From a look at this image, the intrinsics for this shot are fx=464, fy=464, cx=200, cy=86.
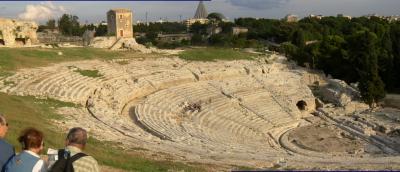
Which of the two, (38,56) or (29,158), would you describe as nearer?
(29,158)

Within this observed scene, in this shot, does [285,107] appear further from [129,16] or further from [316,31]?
[316,31]

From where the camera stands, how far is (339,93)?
34969 millimetres

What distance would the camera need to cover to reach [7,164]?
511cm

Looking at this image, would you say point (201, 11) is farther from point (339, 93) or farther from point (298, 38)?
point (339, 93)

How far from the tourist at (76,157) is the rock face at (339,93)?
101 feet

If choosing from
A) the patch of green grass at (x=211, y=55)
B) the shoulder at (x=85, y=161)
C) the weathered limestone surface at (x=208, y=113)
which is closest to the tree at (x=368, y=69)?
the weathered limestone surface at (x=208, y=113)

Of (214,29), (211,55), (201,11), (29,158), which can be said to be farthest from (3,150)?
(201,11)

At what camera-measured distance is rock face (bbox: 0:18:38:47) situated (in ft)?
121

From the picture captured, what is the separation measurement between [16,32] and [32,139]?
1432 inches

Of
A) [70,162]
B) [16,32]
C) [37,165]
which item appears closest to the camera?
[70,162]

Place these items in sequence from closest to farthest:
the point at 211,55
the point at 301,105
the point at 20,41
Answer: the point at 301,105 < the point at 20,41 < the point at 211,55

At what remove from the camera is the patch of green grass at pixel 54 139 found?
10680 mm

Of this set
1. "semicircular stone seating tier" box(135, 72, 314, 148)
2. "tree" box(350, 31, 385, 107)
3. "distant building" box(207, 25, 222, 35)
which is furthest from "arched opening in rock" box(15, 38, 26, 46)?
"distant building" box(207, 25, 222, 35)

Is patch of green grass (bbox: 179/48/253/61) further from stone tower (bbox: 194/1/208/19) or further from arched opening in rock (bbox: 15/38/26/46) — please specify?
stone tower (bbox: 194/1/208/19)
